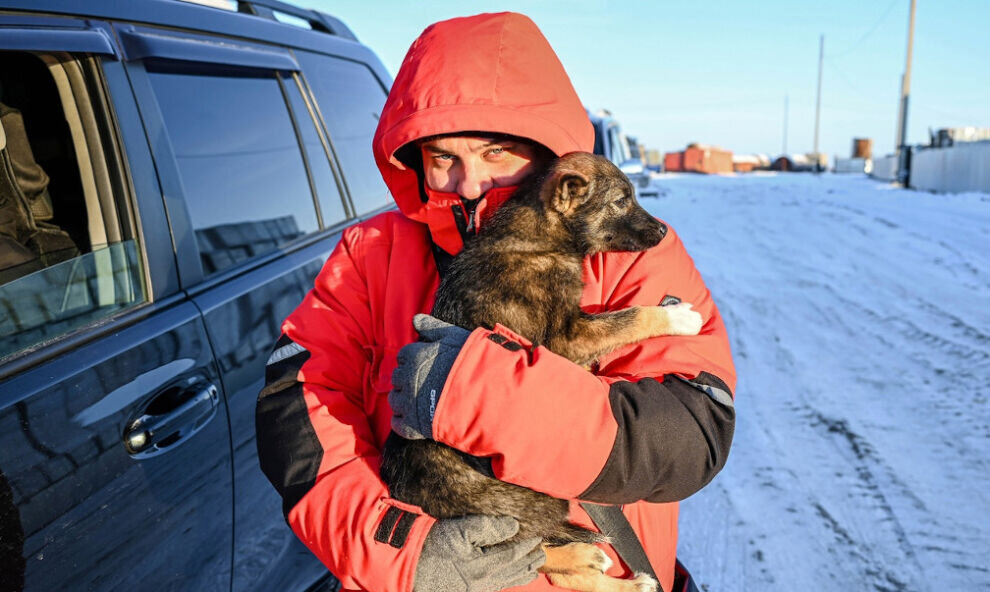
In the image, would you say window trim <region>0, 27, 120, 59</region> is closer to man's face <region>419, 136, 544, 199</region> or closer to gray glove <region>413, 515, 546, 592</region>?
man's face <region>419, 136, 544, 199</region>

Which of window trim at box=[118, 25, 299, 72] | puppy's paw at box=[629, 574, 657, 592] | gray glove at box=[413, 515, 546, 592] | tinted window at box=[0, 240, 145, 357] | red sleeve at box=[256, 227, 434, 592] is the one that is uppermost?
window trim at box=[118, 25, 299, 72]

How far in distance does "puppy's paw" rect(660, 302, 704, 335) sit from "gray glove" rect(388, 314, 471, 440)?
2.07ft

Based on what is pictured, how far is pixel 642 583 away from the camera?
1983mm

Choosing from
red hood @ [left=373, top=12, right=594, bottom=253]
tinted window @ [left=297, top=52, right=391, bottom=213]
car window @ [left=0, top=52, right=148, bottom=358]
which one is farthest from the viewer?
tinted window @ [left=297, top=52, right=391, bottom=213]

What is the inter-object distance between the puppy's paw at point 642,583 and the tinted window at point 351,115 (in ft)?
8.55

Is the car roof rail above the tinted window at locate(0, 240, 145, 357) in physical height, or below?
above

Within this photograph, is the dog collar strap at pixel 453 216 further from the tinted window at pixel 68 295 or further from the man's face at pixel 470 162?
the tinted window at pixel 68 295

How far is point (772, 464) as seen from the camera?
4.27 meters

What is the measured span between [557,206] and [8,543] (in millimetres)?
2138

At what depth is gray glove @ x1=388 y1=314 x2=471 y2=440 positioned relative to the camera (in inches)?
69.0

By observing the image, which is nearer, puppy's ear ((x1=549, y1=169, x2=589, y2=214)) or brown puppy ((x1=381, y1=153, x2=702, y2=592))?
brown puppy ((x1=381, y1=153, x2=702, y2=592))

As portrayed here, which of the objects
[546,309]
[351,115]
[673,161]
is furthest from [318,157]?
[673,161]

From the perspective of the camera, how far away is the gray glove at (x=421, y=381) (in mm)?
1752

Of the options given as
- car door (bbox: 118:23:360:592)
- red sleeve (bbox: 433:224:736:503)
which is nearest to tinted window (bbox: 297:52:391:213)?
car door (bbox: 118:23:360:592)
